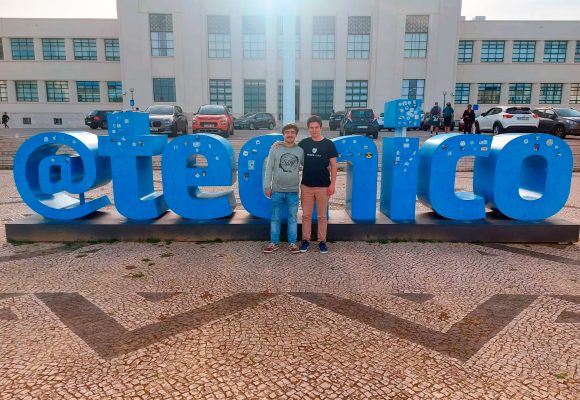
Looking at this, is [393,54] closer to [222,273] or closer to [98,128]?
[98,128]

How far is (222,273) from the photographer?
4.69 metres

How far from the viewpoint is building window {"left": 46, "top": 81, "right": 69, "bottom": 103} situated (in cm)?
4178

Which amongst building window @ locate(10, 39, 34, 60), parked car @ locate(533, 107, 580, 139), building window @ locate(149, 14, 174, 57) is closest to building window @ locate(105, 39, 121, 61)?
building window @ locate(149, 14, 174, 57)

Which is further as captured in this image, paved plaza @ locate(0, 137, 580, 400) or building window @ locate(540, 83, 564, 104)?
building window @ locate(540, 83, 564, 104)

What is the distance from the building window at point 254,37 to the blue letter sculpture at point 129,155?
112 ft

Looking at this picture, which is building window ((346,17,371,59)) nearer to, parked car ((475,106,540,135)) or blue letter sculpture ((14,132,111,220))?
parked car ((475,106,540,135))

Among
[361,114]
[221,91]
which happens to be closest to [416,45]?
[221,91]

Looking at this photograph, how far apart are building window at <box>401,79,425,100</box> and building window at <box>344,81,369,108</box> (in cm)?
333

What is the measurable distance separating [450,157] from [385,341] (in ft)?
11.4

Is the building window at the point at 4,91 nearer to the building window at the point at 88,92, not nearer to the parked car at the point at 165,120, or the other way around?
the building window at the point at 88,92

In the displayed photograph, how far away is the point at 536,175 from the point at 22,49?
47.4m

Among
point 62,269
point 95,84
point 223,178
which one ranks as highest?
point 95,84

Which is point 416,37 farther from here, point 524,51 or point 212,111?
point 212,111

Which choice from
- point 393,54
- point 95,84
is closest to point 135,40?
point 95,84
